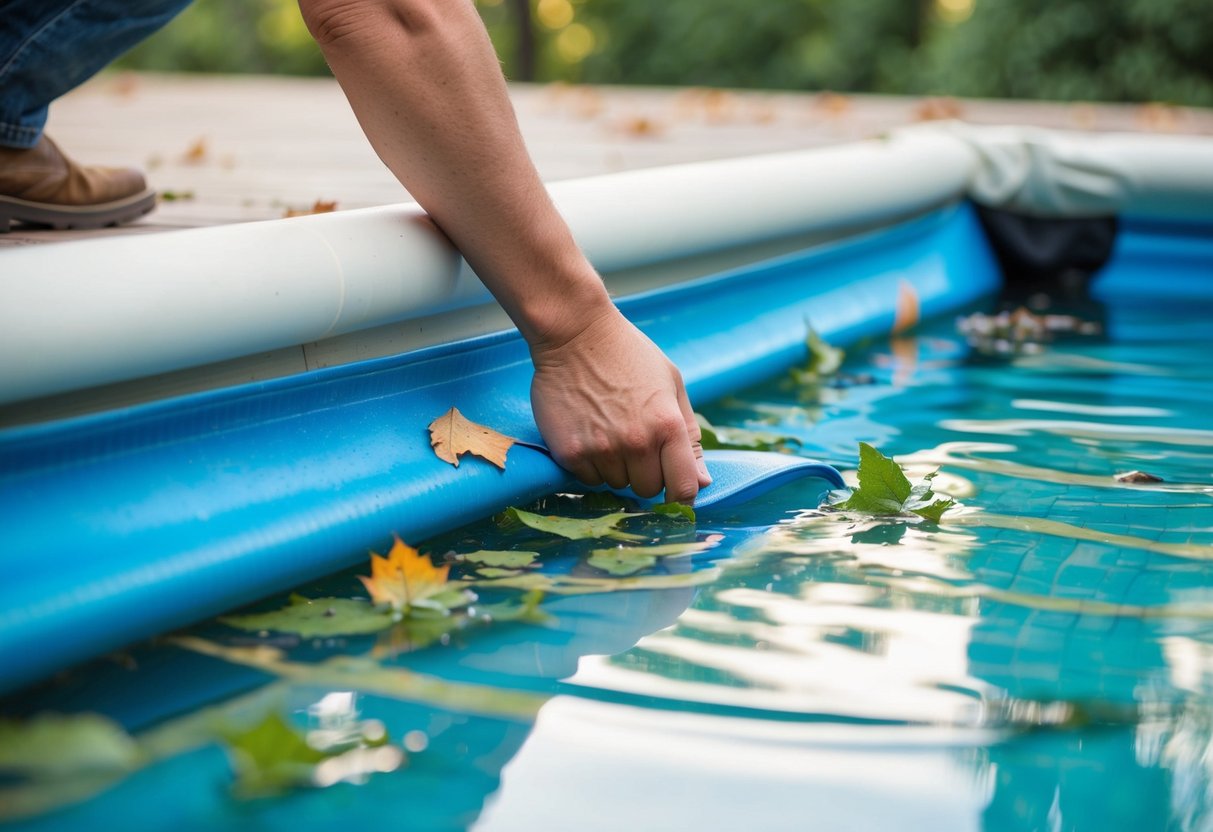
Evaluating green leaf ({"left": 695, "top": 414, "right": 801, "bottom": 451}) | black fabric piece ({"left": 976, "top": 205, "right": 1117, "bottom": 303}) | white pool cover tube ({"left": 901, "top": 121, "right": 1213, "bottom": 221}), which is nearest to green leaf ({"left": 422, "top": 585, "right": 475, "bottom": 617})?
green leaf ({"left": 695, "top": 414, "right": 801, "bottom": 451})

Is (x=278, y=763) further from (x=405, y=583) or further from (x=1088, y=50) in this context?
(x=1088, y=50)

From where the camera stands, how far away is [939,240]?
10.4ft

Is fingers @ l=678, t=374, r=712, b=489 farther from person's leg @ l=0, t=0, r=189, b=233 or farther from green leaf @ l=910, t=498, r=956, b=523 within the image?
person's leg @ l=0, t=0, r=189, b=233

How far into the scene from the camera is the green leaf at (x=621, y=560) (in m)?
1.28

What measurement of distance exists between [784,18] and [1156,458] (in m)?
14.1

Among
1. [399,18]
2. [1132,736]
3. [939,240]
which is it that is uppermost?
[399,18]

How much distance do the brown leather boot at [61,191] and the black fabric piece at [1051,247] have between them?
2.23 metres

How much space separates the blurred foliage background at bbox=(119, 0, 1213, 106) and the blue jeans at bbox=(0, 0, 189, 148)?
9.00 m

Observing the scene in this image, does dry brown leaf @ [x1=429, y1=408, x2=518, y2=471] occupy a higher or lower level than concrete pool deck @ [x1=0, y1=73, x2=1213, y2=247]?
lower

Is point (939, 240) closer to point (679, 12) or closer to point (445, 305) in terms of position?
point (445, 305)

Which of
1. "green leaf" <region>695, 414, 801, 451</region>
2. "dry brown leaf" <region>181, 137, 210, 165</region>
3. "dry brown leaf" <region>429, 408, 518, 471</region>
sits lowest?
"green leaf" <region>695, 414, 801, 451</region>

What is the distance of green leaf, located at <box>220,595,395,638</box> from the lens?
1.13 metres

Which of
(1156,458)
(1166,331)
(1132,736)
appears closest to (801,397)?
(1156,458)

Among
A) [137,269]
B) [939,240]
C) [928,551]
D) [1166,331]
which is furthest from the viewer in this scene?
[939,240]
